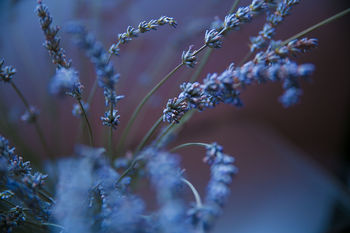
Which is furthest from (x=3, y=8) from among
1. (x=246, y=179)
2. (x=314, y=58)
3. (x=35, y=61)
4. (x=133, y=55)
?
(x=314, y=58)

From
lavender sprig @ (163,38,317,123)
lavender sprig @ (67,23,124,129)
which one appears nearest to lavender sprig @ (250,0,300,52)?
lavender sprig @ (163,38,317,123)

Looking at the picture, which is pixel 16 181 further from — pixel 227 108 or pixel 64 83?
pixel 227 108

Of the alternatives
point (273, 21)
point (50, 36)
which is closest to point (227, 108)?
point (273, 21)

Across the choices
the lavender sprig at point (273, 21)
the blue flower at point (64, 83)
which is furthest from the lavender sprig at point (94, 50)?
the lavender sprig at point (273, 21)

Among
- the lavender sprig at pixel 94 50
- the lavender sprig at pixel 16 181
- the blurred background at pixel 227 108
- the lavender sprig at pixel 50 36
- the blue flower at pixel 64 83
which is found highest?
the blurred background at pixel 227 108

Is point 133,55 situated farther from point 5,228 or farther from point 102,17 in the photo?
point 5,228

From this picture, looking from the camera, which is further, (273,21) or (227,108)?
(227,108)

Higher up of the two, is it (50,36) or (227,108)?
(227,108)

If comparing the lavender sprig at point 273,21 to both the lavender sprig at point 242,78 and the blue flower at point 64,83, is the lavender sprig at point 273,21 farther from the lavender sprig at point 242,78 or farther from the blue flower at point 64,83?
the blue flower at point 64,83

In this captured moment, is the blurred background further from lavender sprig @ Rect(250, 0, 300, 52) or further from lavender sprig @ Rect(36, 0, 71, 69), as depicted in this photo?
lavender sprig @ Rect(36, 0, 71, 69)
